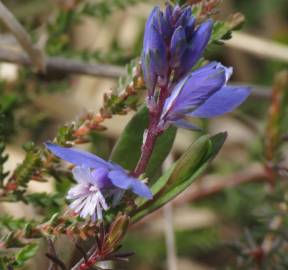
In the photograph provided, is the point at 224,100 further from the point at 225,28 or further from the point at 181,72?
the point at 225,28

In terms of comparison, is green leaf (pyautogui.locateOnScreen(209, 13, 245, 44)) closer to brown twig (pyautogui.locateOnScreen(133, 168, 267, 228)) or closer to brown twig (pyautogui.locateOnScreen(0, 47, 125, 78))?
brown twig (pyautogui.locateOnScreen(0, 47, 125, 78))

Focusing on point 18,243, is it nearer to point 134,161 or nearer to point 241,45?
point 134,161

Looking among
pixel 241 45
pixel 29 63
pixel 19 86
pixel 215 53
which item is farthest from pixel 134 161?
pixel 215 53

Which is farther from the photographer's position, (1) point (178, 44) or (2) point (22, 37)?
(2) point (22, 37)

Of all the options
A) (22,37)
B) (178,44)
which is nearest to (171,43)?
(178,44)

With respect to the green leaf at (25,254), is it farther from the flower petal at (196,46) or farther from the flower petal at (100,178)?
the flower petal at (196,46)

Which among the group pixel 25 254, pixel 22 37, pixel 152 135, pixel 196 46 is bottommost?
pixel 25 254

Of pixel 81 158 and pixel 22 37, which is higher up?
pixel 22 37
